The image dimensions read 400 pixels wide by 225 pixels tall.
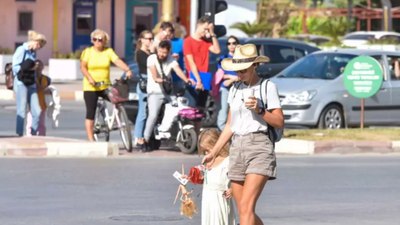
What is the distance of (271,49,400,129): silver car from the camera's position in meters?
20.8

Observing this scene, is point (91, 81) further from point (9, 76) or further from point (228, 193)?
point (228, 193)

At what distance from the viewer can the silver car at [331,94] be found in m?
20.8

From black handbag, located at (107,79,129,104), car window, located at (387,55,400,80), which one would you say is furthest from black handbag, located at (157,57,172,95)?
car window, located at (387,55,400,80)

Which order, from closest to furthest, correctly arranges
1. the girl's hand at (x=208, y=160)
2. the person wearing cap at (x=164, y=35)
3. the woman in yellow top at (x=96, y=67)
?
the girl's hand at (x=208, y=160), the woman in yellow top at (x=96, y=67), the person wearing cap at (x=164, y=35)

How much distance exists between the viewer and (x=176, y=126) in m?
17.0


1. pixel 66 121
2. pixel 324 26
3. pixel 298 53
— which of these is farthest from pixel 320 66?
pixel 324 26

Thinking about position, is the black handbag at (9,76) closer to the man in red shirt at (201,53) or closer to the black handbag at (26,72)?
the black handbag at (26,72)

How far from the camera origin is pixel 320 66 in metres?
21.9

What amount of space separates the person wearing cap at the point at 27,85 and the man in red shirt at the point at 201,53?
2114 mm

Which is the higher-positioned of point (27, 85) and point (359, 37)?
point (27, 85)

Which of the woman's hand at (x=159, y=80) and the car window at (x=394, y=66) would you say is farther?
the car window at (x=394, y=66)

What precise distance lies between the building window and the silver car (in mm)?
26043

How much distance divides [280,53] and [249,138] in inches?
646

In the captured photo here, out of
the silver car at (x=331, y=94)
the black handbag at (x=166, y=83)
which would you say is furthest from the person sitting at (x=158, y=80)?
the silver car at (x=331, y=94)
